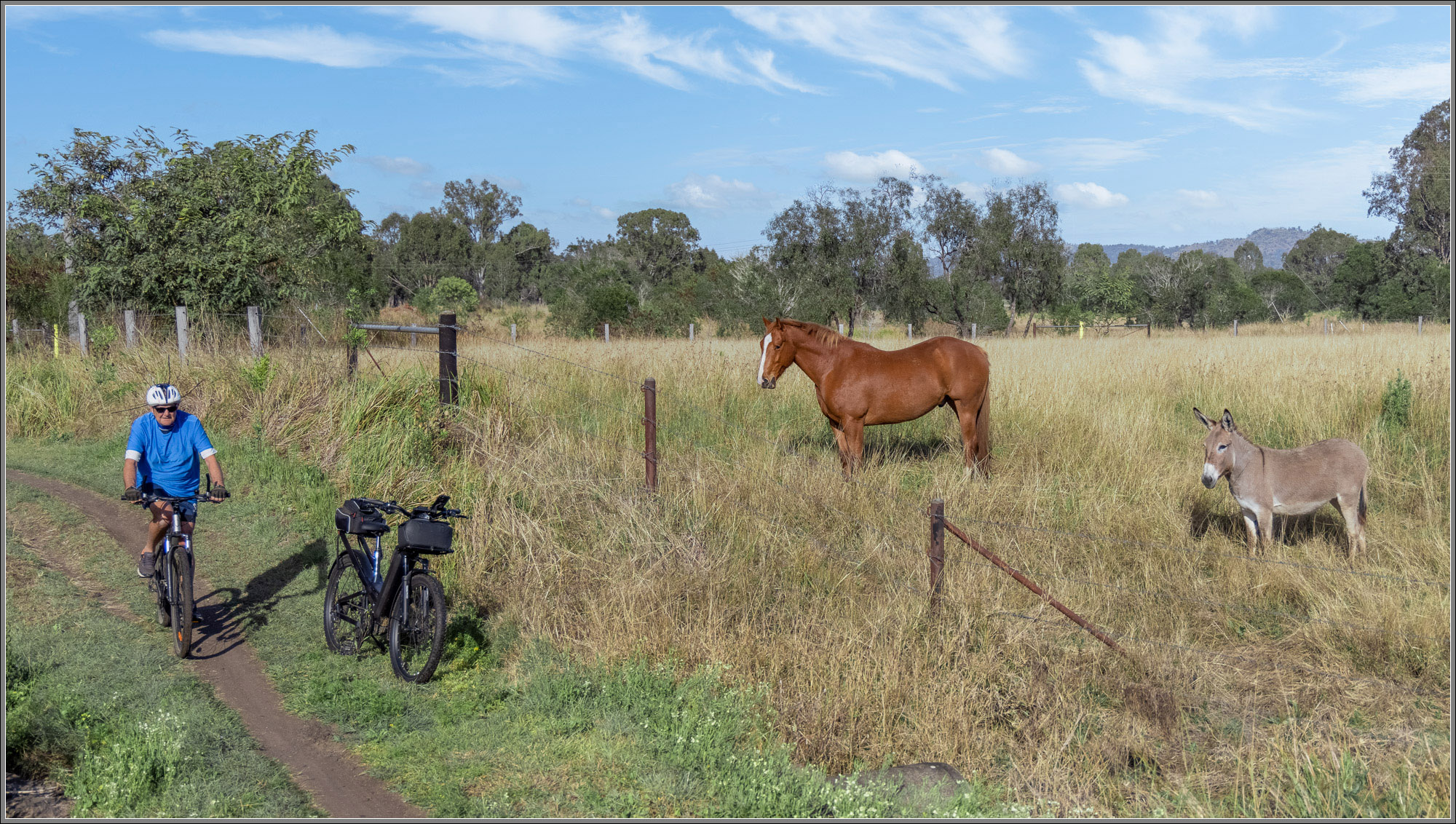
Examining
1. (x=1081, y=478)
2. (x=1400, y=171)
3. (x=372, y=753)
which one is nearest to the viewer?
(x=372, y=753)

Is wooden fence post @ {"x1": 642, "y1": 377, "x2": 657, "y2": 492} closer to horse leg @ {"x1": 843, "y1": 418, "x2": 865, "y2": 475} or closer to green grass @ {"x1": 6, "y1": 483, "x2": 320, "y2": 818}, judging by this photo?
horse leg @ {"x1": 843, "y1": 418, "x2": 865, "y2": 475}

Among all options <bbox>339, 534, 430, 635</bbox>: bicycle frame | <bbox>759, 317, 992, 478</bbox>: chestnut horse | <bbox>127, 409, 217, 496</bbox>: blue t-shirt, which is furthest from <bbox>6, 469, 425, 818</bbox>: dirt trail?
<bbox>759, 317, 992, 478</bbox>: chestnut horse

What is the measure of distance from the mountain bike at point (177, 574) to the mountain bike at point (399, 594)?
81cm

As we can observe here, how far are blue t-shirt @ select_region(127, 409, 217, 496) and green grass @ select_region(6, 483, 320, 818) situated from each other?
1037 millimetres

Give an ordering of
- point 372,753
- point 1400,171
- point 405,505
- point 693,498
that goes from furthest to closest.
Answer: point 1400,171 → point 405,505 → point 693,498 → point 372,753

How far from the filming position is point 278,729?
16.2 feet

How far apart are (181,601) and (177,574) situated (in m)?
0.18

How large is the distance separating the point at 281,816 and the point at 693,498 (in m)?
3.61

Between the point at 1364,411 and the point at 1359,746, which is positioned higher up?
the point at 1364,411

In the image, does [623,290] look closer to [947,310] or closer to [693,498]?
[947,310]

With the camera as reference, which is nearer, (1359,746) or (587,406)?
(1359,746)

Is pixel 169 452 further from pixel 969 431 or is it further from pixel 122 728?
pixel 969 431

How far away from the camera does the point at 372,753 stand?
466 centimetres

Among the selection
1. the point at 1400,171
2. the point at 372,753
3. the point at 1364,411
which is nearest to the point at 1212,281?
the point at 1400,171
